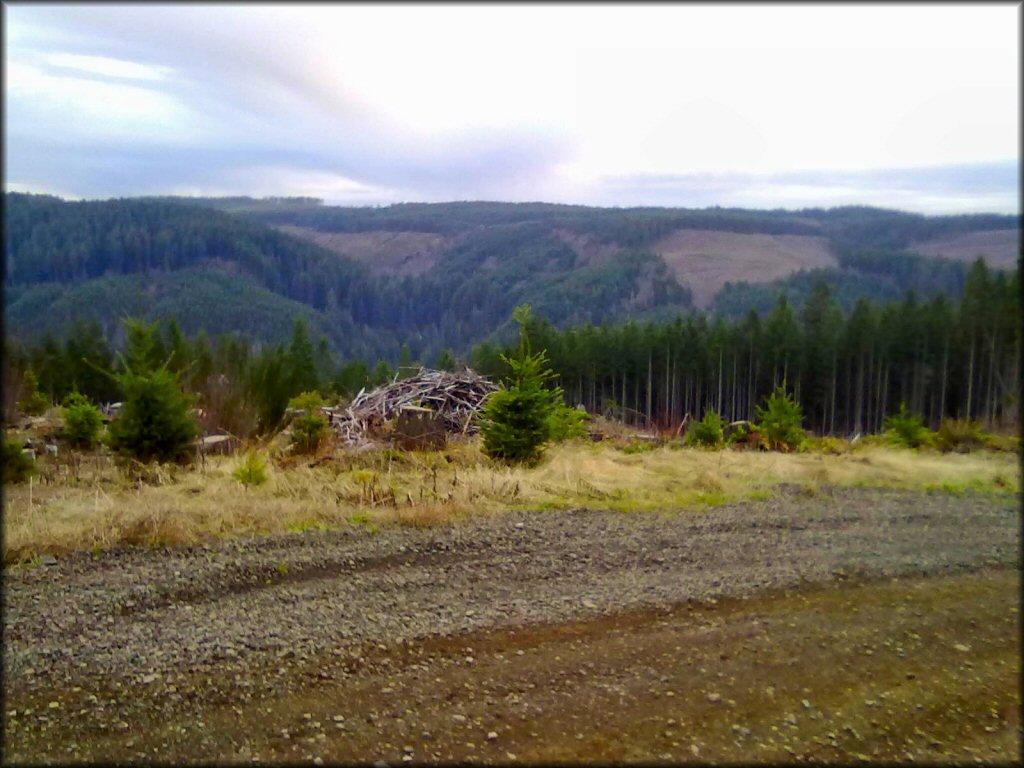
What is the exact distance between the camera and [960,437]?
10.5m

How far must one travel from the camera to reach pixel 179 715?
9.71 feet

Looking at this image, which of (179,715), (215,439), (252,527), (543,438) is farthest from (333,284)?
(179,715)

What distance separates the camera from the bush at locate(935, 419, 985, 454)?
A: 10.1 metres

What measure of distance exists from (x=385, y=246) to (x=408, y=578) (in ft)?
140

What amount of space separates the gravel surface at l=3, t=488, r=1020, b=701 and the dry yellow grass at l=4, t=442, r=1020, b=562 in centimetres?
38

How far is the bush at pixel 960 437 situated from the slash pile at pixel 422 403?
684 centimetres

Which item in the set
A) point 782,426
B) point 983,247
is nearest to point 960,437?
point 782,426

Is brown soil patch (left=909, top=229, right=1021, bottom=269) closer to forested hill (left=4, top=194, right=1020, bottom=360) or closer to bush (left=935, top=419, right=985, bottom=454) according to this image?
forested hill (left=4, top=194, right=1020, bottom=360)

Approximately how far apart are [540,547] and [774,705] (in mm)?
2263

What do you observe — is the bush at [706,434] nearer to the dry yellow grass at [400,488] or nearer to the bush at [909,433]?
the dry yellow grass at [400,488]

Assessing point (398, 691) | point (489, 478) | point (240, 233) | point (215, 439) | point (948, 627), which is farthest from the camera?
point (240, 233)

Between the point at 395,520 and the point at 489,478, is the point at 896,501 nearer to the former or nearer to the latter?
the point at 489,478

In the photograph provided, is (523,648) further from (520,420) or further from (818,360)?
(818,360)

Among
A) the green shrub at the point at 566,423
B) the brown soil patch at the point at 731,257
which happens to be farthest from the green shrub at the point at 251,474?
the brown soil patch at the point at 731,257
